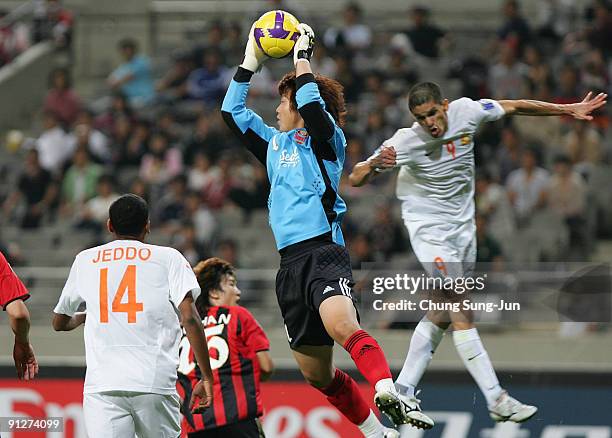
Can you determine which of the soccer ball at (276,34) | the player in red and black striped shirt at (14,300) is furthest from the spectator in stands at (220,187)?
the player in red and black striped shirt at (14,300)

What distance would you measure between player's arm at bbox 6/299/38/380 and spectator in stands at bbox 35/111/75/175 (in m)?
8.68

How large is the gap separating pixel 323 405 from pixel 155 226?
15.4 ft

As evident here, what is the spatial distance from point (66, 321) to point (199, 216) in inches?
270

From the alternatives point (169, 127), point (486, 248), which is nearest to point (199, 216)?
point (169, 127)

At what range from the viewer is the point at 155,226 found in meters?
14.4

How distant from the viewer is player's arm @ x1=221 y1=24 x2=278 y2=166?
8.01m

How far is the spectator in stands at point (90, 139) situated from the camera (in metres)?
15.9


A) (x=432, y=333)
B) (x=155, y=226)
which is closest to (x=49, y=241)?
(x=155, y=226)

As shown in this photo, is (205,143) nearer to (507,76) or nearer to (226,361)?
(507,76)

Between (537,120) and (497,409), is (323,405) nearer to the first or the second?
(497,409)

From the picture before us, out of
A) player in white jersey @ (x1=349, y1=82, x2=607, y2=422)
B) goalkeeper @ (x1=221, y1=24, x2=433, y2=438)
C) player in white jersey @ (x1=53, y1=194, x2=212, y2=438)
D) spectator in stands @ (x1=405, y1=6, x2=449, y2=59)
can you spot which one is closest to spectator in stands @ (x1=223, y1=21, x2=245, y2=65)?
spectator in stands @ (x1=405, y1=6, x2=449, y2=59)

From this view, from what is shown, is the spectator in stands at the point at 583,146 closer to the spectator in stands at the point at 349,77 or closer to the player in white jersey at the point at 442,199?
the spectator in stands at the point at 349,77

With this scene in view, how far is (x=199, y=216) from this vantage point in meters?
14.1

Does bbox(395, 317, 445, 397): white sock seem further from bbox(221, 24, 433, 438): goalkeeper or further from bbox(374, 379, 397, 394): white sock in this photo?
bbox(374, 379, 397, 394): white sock
